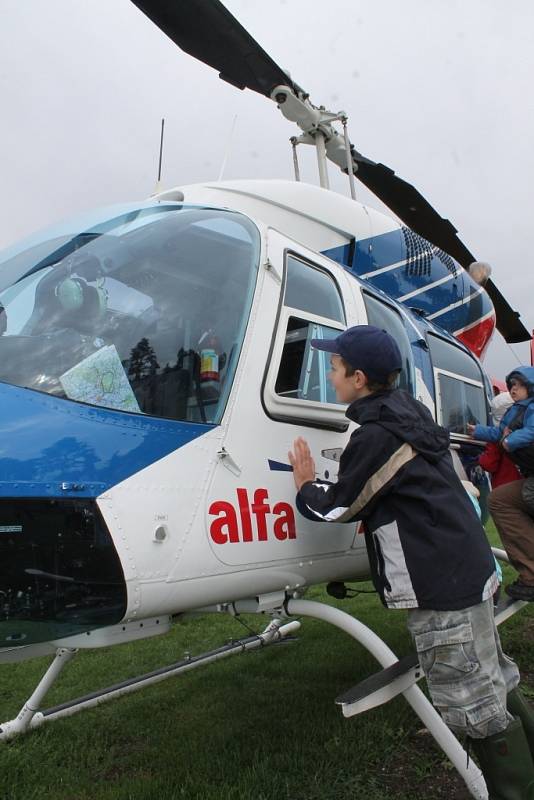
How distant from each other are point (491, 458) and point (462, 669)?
2.25 metres

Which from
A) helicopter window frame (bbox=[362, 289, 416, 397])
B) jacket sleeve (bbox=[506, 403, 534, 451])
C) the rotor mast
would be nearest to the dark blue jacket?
helicopter window frame (bbox=[362, 289, 416, 397])

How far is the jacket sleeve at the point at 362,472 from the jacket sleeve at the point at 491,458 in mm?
2138

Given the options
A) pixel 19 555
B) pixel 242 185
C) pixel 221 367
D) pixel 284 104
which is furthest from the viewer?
pixel 284 104

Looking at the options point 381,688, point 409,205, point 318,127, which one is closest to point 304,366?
point 381,688

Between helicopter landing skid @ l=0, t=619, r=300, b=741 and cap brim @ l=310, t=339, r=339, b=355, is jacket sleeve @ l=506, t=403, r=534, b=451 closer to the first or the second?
cap brim @ l=310, t=339, r=339, b=355

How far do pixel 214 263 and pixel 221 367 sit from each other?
1.64ft

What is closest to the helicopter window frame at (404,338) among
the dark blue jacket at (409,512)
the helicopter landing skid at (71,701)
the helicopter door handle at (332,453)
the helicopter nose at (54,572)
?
the helicopter door handle at (332,453)

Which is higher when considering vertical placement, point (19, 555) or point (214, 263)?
point (214, 263)

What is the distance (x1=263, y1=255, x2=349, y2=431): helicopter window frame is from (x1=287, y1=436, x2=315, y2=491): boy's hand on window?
0.11 meters

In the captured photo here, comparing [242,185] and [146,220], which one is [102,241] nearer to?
[146,220]

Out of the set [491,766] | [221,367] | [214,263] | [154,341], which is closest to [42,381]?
[154,341]

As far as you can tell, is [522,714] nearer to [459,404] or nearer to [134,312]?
[134,312]

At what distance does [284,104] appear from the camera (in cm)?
485

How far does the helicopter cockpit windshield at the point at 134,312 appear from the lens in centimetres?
212
